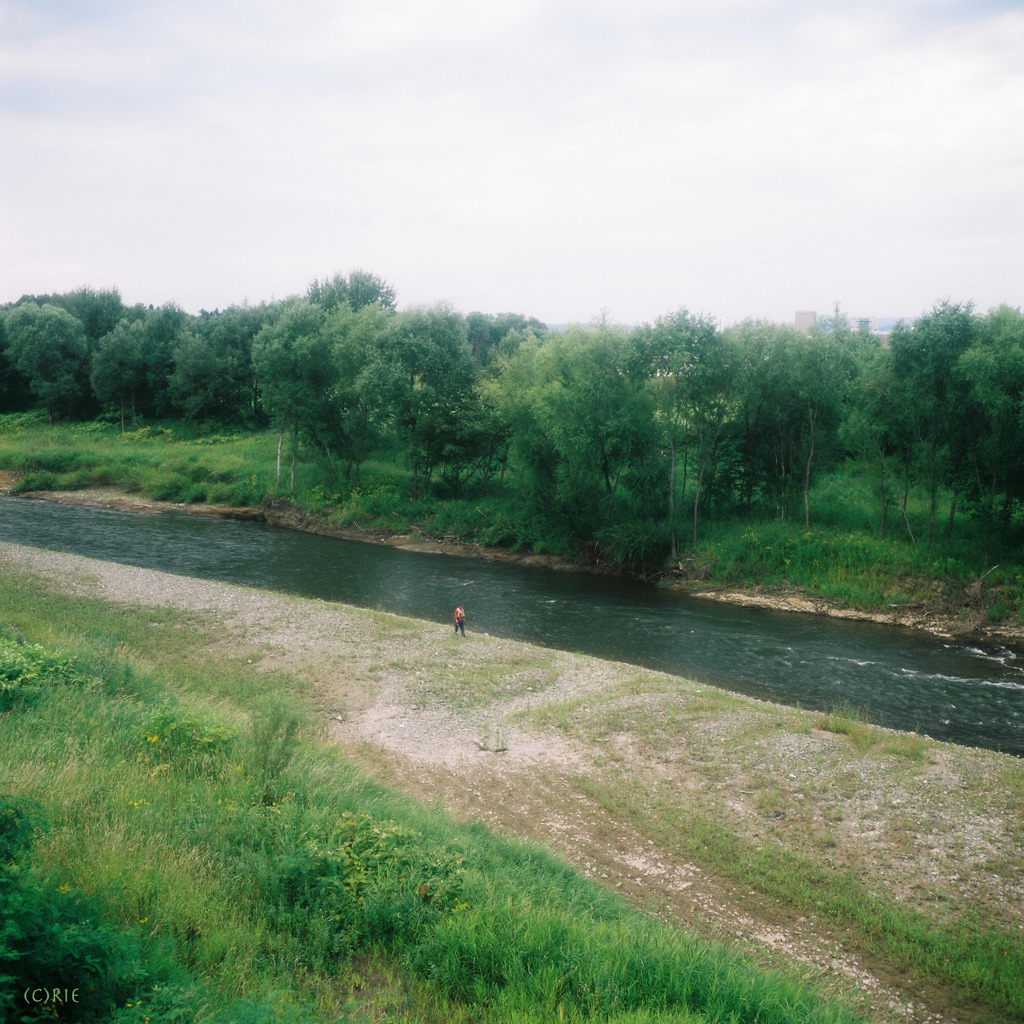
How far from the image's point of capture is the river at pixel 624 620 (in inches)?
863

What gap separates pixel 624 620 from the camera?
100ft

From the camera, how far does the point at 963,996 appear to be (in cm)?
918

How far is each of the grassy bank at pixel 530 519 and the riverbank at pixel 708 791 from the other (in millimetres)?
16374

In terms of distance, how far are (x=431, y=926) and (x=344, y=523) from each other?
43.4m

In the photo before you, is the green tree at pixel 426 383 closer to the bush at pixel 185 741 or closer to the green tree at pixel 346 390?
the green tree at pixel 346 390

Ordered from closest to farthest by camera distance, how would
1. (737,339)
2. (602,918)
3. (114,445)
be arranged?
(602,918) < (737,339) < (114,445)

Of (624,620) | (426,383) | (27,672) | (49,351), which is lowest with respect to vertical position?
(624,620)

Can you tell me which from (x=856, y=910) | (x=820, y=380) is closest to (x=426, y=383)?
(x=820, y=380)

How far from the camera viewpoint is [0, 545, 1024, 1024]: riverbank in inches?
406

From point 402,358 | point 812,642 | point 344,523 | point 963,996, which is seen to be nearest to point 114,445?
point 344,523

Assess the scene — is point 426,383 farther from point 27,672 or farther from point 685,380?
point 27,672

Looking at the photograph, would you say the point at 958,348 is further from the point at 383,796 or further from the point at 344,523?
the point at 344,523

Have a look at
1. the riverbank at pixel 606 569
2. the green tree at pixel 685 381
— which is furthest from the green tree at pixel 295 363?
the green tree at pixel 685 381

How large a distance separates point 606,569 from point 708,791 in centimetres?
2606
